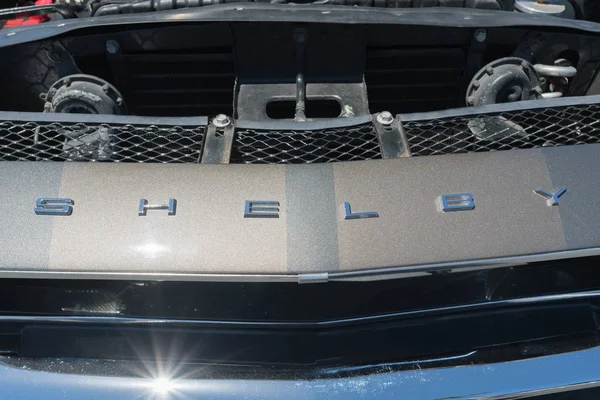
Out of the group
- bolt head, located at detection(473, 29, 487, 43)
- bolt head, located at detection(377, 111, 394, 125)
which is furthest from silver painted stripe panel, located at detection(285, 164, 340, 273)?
bolt head, located at detection(473, 29, 487, 43)

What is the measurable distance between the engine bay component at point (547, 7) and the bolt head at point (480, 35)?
60cm

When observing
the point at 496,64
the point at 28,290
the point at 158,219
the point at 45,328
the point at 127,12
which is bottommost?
the point at 45,328

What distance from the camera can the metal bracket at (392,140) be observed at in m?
1.73

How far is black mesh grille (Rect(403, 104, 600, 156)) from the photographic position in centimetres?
182

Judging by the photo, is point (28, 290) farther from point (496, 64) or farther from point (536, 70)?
point (536, 70)

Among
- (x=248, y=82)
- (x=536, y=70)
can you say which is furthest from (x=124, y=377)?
(x=536, y=70)

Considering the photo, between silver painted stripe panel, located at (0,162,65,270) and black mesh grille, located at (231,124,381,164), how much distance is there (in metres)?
0.51

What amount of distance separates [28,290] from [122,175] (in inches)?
17.0

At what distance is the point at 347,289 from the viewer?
1.65m

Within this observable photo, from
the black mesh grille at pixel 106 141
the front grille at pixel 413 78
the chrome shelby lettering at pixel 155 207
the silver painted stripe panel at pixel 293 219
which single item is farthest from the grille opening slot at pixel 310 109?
the chrome shelby lettering at pixel 155 207

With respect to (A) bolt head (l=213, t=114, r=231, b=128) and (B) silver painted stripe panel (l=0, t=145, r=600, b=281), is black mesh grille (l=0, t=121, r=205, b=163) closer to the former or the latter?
(A) bolt head (l=213, t=114, r=231, b=128)

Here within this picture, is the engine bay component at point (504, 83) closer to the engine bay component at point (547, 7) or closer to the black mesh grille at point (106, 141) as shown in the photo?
the engine bay component at point (547, 7)

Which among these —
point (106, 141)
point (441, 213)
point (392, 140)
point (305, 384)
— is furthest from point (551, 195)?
point (106, 141)

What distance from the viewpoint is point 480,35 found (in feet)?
6.99
